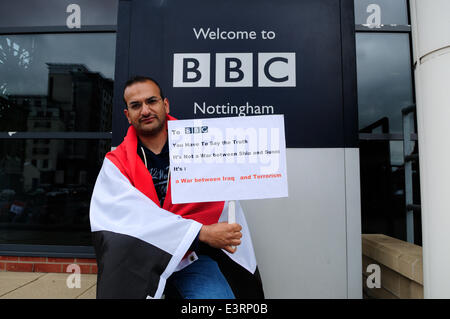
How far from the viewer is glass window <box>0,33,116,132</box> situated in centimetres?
315

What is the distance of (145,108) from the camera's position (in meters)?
1.51

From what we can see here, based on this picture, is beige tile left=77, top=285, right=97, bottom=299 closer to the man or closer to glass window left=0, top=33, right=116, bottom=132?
the man

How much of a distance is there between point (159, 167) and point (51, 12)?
8.94 feet

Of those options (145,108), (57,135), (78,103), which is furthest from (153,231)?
(78,103)

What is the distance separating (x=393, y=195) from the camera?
9.59 feet

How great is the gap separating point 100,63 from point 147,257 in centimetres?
266

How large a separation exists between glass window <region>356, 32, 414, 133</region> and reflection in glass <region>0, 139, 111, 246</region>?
2.92m

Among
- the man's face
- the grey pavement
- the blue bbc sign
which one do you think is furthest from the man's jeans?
the grey pavement

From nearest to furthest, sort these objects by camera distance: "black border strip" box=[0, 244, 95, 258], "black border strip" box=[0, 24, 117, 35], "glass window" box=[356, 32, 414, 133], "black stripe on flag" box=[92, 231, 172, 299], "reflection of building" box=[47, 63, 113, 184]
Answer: "black stripe on flag" box=[92, 231, 172, 299] → "black border strip" box=[0, 244, 95, 258] → "glass window" box=[356, 32, 414, 133] → "black border strip" box=[0, 24, 117, 35] → "reflection of building" box=[47, 63, 113, 184]

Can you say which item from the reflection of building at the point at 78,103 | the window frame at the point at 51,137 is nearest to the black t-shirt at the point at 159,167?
the window frame at the point at 51,137

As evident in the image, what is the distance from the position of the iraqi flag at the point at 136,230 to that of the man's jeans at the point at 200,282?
0.22 ft

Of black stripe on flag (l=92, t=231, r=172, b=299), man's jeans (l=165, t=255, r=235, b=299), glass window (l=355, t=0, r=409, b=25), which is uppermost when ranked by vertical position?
glass window (l=355, t=0, r=409, b=25)

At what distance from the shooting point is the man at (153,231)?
3.90ft
